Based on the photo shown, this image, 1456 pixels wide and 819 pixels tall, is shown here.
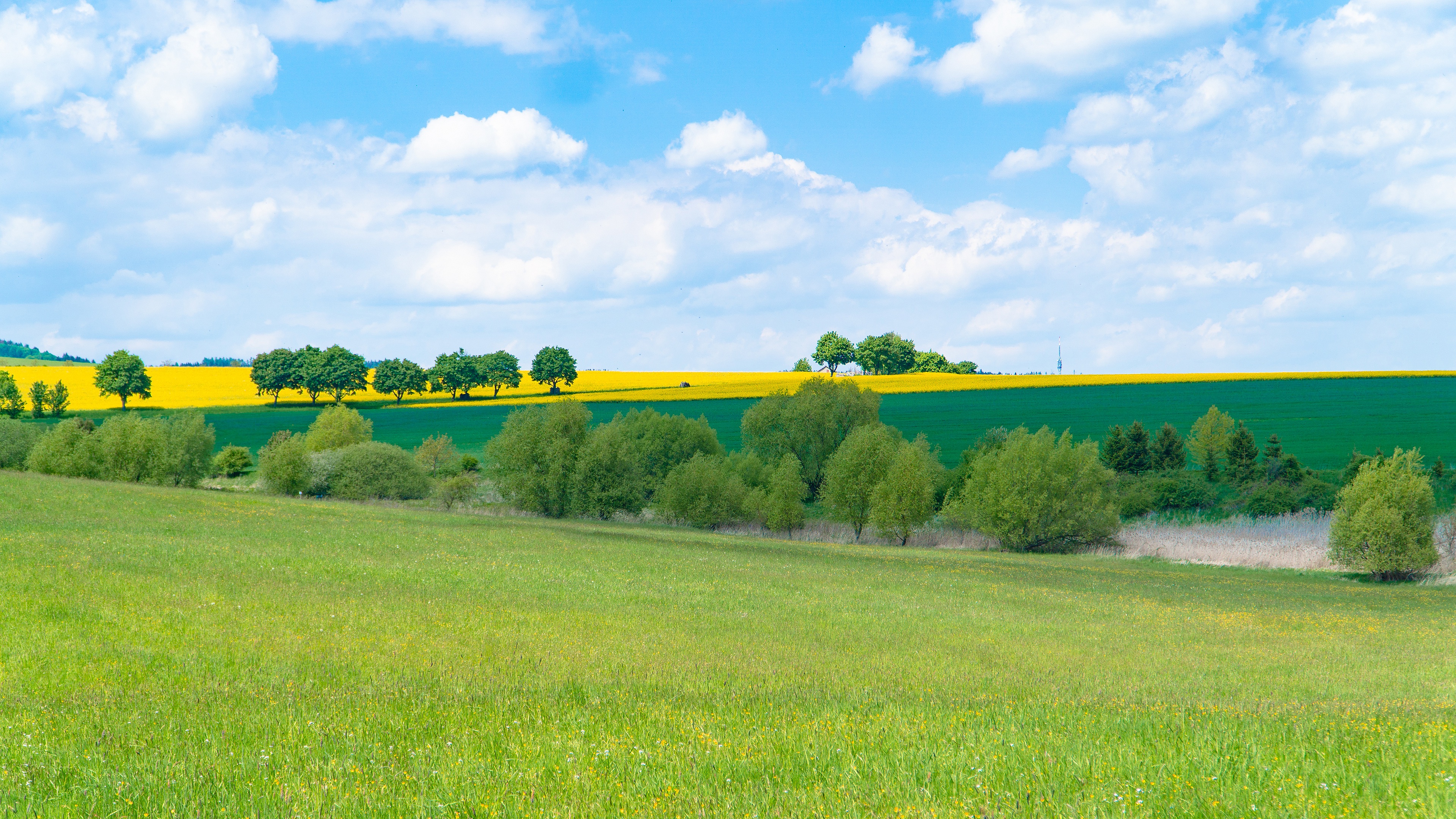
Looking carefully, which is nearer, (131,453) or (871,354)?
(131,453)

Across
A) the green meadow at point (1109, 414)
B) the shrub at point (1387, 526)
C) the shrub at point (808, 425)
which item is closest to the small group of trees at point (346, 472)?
the green meadow at point (1109, 414)

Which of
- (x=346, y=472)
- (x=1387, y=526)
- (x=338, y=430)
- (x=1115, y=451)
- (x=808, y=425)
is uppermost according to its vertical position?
(x=808, y=425)

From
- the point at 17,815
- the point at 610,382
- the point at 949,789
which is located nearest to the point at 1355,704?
the point at 949,789

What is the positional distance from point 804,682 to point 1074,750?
6692mm

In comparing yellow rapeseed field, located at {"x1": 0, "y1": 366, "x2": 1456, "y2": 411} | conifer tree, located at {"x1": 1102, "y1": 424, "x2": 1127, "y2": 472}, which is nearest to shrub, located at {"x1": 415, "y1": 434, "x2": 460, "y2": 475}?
yellow rapeseed field, located at {"x1": 0, "y1": 366, "x2": 1456, "y2": 411}

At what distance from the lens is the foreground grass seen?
777cm

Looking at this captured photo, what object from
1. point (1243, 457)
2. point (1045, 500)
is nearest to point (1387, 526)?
point (1045, 500)

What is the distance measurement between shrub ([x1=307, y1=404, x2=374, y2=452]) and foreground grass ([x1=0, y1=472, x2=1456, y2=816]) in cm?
6895

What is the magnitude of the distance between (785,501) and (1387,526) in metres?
40.8

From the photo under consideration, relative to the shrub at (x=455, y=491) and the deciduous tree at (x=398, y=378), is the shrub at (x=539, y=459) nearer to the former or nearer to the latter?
the shrub at (x=455, y=491)

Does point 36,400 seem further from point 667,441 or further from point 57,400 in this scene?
point 667,441

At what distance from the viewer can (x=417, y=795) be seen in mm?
7703

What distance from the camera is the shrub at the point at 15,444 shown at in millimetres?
89500

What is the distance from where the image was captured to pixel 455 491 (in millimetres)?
85875
